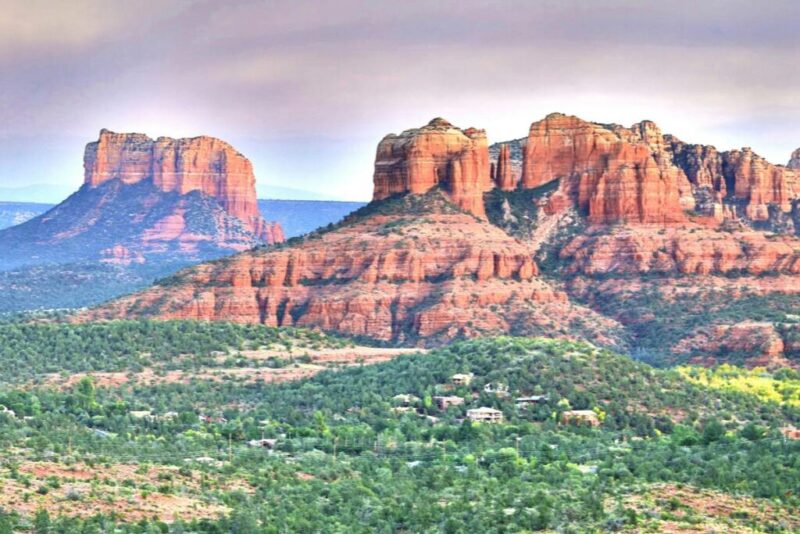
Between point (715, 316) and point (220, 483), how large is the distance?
287 feet

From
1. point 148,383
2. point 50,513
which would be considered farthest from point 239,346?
point 50,513

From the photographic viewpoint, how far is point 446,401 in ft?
427

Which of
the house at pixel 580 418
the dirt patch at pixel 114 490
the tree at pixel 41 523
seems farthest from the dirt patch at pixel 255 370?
the tree at pixel 41 523

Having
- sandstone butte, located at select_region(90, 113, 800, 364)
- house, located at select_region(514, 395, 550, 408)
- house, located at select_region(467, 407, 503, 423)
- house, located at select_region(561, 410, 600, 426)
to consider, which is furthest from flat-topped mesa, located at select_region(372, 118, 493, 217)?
house, located at select_region(561, 410, 600, 426)

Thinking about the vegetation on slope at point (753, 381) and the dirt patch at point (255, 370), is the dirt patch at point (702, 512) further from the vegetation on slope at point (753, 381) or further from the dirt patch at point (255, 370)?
the dirt patch at point (255, 370)

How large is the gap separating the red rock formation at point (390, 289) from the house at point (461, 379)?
32914 mm

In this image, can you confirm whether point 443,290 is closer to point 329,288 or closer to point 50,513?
point 329,288

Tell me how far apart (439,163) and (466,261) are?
15.7 meters

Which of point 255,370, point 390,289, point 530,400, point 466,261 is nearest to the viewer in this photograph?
point 530,400

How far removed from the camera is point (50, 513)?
84812mm

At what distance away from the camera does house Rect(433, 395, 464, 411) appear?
12970cm

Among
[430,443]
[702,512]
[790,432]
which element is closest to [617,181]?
[790,432]

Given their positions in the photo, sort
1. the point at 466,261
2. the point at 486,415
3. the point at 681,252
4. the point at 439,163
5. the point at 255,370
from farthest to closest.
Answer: the point at 439,163, the point at 681,252, the point at 466,261, the point at 255,370, the point at 486,415

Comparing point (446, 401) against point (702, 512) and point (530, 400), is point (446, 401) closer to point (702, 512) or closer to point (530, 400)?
point (530, 400)
